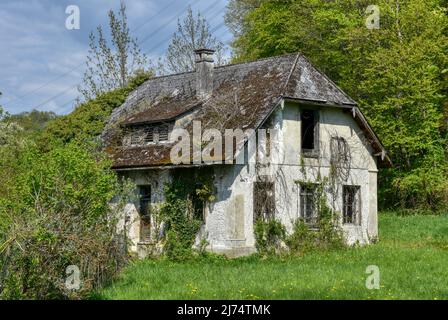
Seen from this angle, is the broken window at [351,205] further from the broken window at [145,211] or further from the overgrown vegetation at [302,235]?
the broken window at [145,211]

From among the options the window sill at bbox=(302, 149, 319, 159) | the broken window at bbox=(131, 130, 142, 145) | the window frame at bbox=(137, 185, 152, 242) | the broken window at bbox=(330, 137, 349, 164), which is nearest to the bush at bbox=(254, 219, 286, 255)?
the window sill at bbox=(302, 149, 319, 159)

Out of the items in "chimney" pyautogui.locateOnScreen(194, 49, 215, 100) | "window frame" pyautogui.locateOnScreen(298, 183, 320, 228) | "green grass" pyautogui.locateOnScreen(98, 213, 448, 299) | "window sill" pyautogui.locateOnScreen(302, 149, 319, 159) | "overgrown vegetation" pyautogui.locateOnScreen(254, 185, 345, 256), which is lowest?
"green grass" pyautogui.locateOnScreen(98, 213, 448, 299)

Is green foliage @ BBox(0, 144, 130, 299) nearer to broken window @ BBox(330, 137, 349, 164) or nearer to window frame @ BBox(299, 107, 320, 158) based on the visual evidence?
window frame @ BBox(299, 107, 320, 158)

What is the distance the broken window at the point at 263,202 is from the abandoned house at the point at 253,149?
0.03 meters

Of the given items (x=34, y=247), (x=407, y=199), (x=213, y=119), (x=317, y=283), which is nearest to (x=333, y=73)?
(x=407, y=199)

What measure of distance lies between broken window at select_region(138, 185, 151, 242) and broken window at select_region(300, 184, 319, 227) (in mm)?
5452

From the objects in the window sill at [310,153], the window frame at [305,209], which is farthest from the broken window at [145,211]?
the window sill at [310,153]

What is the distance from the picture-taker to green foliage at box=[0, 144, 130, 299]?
13211 mm

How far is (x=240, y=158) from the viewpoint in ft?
70.0

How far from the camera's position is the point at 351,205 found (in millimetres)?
A: 24828

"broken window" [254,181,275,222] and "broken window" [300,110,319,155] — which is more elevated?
"broken window" [300,110,319,155]

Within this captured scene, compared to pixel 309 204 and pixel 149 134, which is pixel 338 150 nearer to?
pixel 309 204

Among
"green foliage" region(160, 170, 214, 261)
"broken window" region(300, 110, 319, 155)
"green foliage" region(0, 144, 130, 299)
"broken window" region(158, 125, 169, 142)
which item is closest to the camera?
"green foliage" region(0, 144, 130, 299)

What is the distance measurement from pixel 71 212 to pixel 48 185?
2.51ft
